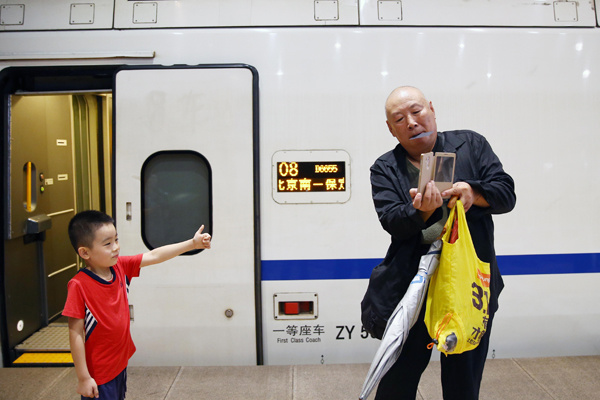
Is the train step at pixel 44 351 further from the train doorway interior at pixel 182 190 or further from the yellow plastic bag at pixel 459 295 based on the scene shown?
the yellow plastic bag at pixel 459 295

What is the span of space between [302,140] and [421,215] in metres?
1.54

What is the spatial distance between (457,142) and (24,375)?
10.2 ft

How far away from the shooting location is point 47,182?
4641 mm

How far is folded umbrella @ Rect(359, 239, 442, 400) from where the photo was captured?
76.5 inches

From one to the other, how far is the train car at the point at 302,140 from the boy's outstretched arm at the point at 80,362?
1.37 meters

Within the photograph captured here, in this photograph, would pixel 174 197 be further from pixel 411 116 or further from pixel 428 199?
pixel 428 199

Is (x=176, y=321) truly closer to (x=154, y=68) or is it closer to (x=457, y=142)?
(x=154, y=68)

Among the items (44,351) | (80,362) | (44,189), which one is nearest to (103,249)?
(80,362)

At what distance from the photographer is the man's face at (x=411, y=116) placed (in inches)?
79.6

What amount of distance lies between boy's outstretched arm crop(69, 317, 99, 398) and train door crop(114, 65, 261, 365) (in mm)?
1370

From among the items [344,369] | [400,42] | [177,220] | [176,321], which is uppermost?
[400,42]

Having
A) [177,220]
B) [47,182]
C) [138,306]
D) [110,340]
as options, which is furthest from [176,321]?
[47,182]

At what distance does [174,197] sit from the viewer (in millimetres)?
3445

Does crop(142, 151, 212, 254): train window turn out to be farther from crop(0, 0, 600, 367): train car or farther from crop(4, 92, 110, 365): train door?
crop(4, 92, 110, 365): train door
